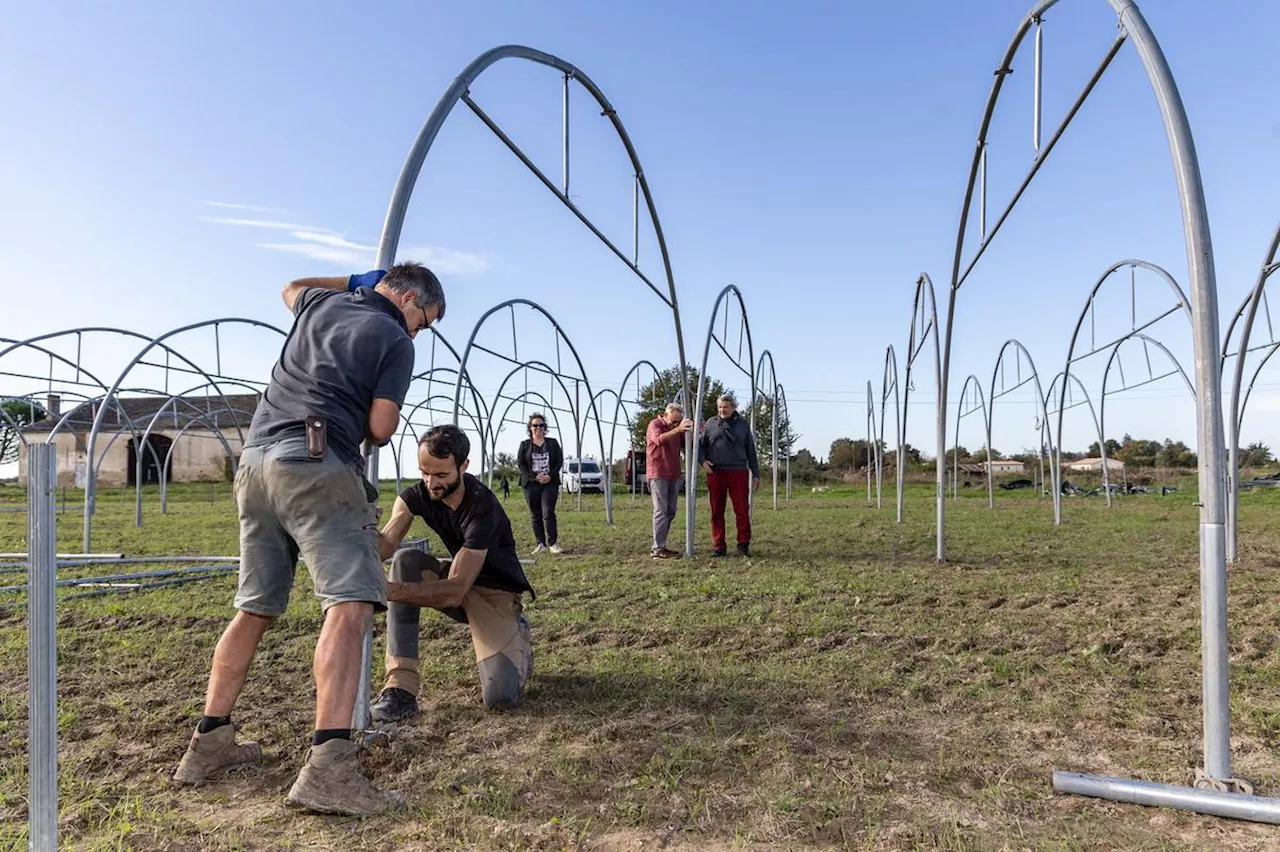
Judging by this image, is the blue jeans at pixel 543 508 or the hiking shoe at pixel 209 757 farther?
the blue jeans at pixel 543 508

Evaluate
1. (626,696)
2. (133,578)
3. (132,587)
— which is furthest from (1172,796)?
(133,578)

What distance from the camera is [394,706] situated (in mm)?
3395

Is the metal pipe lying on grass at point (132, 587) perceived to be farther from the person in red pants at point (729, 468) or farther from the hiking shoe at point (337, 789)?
the hiking shoe at point (337, 789)

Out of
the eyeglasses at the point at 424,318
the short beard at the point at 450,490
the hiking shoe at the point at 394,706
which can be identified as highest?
the eyeglasses at the point at 424,318

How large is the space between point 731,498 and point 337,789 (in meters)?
6.44

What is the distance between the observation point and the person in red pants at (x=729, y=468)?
8.65 metres

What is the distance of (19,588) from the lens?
652cm

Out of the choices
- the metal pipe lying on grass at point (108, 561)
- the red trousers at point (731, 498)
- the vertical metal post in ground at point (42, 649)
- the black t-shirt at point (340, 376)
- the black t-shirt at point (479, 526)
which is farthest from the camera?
the red trousers at point (731, 498)

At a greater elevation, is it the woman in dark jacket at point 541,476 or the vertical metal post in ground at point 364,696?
the woman in dark jacket at point 541,476

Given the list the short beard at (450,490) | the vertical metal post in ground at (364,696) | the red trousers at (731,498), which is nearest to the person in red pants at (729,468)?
the red trousers at (731,498)

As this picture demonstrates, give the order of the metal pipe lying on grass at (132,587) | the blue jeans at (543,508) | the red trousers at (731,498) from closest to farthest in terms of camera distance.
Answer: the metal pipe lying on grass at (132,587), the red trousers at (731,498), the blue jeans at (543,508)

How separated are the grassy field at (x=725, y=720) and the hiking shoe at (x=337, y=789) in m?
0.05

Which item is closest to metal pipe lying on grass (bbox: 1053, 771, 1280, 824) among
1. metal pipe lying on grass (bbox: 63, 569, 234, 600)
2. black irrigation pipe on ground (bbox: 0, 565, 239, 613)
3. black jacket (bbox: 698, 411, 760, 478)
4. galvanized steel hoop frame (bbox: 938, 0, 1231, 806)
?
galvanized steel hoop frame (bbox: 938, 0, 1231, 806)

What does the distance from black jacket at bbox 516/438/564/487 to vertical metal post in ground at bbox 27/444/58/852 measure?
24.1ft
